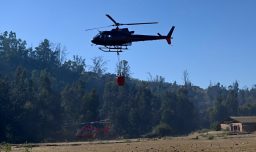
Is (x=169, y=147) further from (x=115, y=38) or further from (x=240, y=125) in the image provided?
(x=240, y=125)

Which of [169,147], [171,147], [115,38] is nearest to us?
[115,38]

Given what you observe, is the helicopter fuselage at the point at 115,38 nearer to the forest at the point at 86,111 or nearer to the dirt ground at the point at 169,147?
the dirt ground at the point at 169,147

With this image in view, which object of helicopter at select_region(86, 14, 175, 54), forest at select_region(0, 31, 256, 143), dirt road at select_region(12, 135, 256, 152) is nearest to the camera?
helicopter at select_region(86, 14, 175, 54)

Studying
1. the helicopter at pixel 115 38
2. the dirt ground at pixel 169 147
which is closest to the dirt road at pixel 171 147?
the dirt ground at pixel 169 147

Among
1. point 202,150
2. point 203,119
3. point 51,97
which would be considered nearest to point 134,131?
point 51,97

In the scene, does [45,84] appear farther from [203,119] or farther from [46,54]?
[46,54]

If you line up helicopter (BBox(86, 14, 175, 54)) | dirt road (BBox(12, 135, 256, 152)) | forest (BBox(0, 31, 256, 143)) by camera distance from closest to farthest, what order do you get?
helicopter (BBox(86, 14, 175, 54))
dirt road (BBox(12, 135, 256, 152))
forest (BBox(0, 31, 256, 143))

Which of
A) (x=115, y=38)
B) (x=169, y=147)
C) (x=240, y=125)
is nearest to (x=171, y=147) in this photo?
(x=169, y=147)

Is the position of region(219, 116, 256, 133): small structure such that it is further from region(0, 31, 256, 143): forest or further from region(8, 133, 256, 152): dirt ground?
region(8, 133, 256, 152): dirt ground

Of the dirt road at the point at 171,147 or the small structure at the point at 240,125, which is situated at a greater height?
the small structure at the point at 240,125

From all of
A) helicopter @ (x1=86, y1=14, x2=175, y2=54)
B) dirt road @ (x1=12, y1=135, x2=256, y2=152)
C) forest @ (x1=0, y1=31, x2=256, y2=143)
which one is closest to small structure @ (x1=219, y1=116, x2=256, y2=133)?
forest @ (x1=0, y1=31, x2=256, y2=143)

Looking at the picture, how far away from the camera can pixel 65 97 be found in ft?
429

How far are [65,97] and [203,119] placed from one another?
44.4 meters

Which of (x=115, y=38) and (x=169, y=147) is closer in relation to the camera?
(x=115, y=38)
